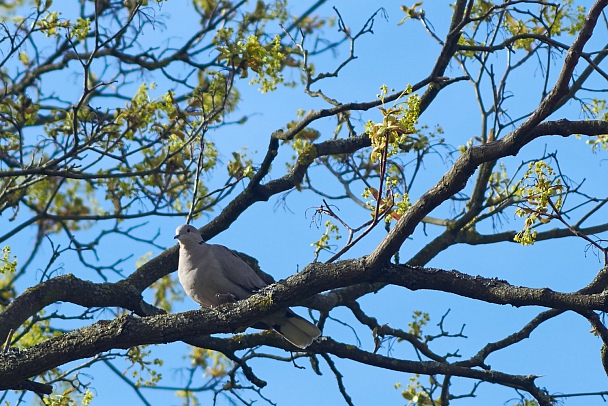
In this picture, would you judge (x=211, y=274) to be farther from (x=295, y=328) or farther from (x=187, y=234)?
(x=295, y=328)

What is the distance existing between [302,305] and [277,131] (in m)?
1.47

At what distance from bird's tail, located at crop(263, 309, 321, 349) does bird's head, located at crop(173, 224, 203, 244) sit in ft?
3.26

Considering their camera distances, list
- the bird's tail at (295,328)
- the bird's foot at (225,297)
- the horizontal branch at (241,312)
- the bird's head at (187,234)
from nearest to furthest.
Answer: the horizontal branch at (241,312) < the bird's tail at (295,328) < the bird's foot at (225,297) < the bird's head at (187,234)

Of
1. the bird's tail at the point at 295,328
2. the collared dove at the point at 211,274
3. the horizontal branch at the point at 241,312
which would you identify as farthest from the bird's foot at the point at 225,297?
the horizontal branch at the point at 241,312

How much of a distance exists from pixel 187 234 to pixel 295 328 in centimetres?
122

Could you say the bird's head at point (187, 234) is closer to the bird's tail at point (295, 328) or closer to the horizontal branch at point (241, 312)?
the bird's tail at point (295, 328)

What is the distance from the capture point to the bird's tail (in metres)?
5.57

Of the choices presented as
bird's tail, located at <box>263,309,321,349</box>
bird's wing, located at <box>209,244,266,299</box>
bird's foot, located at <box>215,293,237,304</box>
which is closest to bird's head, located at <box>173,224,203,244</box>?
bird's wing, located at <box>209,244,266,299</box>

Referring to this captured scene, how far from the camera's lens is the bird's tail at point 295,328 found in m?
5.57

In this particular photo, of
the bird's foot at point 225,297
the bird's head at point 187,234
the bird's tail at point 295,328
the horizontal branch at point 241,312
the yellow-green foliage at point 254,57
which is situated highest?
the yellow-green foliage at point 254,57

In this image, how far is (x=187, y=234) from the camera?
6.17 meters

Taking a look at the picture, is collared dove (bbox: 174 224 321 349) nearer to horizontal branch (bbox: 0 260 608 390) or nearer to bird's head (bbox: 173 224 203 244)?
bird's head (bbox: 173 224 203 244)

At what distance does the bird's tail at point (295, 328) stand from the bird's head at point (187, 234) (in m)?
0.99

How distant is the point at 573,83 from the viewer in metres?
7.05
